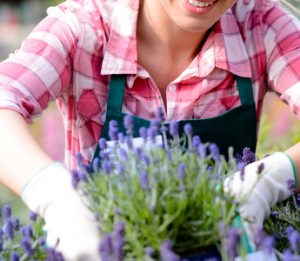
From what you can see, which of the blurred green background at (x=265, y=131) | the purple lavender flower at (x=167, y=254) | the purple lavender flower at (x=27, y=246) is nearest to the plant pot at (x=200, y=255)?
the purple lavender flower at (x=167, y=254)

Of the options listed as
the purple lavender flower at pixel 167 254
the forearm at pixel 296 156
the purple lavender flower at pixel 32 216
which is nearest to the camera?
the purple lavender flower at pixel 167 254

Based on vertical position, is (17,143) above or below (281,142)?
above

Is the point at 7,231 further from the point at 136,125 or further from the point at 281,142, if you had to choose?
the point at 281,142

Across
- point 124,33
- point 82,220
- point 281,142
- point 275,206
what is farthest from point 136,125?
point 281,142

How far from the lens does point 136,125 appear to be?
180 cm

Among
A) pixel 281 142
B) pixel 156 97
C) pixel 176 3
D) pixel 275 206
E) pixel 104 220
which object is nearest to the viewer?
pixel 104 220

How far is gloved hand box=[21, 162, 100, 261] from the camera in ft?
4.03

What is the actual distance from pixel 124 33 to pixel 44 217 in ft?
2.33

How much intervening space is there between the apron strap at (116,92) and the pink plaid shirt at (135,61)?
19mm

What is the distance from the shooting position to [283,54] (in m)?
1.95

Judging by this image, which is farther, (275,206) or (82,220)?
(275,206)

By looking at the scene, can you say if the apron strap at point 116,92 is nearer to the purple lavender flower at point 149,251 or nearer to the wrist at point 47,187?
the wrist at point 47,187

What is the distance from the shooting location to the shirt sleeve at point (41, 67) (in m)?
1.70

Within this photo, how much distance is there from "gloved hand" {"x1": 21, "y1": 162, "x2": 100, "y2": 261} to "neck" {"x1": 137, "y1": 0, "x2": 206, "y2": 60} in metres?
0.68
